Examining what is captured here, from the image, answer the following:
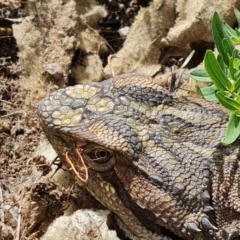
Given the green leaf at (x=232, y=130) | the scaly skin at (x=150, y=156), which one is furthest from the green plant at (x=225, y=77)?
the scaly skin at (x=150, y=156)

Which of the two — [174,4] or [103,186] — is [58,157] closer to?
[103,186]

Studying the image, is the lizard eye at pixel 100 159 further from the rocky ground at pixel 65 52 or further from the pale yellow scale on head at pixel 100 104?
the rocky ground at pixel 65 52

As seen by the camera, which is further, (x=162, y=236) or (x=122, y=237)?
(x=122, y=237)

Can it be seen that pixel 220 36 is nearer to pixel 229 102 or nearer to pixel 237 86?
pixel 237 86

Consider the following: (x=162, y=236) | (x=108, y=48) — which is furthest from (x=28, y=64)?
(x=162, y=236)

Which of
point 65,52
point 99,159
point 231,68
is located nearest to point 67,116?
point 99,159

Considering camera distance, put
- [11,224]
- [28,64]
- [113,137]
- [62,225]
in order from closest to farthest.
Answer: [113,137] < [62,225] < [11,224] < [28,64]
